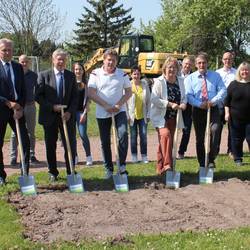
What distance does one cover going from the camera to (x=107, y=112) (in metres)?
8.30

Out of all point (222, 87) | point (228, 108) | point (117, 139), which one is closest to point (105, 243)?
point (117, 139)

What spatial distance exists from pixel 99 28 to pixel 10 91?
184 ft

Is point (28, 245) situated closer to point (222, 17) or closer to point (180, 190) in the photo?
point (180, 190)

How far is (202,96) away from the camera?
878 cm

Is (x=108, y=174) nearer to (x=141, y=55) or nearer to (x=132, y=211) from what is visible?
(x=132, y=211)

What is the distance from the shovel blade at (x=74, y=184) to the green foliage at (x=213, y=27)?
42054 millimetres

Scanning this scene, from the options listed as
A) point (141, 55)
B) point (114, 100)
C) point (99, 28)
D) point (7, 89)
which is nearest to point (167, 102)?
point (114, 100)

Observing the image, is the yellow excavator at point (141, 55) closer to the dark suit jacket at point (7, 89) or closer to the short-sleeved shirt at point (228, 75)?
the short-sleeved shirt at point (228, 75)

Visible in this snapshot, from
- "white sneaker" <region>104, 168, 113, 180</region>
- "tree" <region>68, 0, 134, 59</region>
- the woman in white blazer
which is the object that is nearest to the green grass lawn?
"white sneaker" <region>104, 168, 113, 180</region>

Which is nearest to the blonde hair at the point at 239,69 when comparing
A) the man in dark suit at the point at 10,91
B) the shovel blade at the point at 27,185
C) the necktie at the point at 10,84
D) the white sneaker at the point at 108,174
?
the white sneaker at the point at 108,174

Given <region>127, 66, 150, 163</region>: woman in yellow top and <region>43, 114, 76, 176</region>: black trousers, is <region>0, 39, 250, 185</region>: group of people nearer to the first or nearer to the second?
<region>43, 114, 76, 176</region>: black trousers

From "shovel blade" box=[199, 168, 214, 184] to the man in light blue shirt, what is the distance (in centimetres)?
65

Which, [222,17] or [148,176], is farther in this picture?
[222,17]

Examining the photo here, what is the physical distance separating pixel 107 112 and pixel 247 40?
45.4 m
